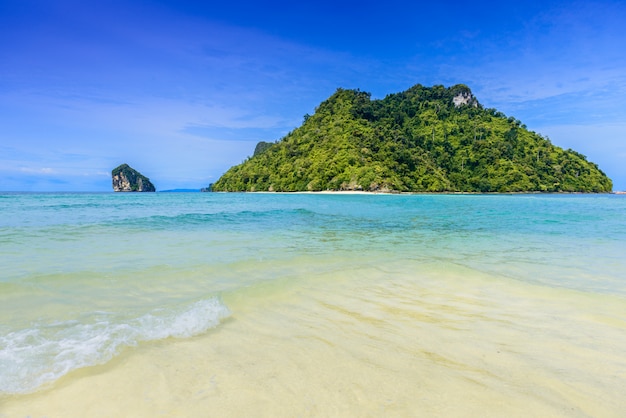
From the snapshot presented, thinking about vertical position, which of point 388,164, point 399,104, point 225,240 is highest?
point 399,104

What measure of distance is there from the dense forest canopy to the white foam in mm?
88747

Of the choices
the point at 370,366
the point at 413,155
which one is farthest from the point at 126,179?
the point at 370,366

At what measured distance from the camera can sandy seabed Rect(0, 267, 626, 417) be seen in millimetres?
2319

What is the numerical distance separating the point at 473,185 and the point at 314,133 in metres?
56.3

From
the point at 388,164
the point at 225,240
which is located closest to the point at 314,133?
the point at 388,164

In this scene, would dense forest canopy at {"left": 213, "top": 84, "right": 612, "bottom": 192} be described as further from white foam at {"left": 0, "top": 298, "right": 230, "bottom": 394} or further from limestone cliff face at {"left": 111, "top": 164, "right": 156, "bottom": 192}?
white foam at {"left": 0, "top": 298, "right": 230, "bottom": 394}

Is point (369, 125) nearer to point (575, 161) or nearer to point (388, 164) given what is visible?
point (388, 164)

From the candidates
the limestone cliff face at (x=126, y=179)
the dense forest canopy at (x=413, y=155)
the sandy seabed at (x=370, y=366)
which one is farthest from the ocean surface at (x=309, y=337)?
the limestone cliff face at (x=126, y=179)

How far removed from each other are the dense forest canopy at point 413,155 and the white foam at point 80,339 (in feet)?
291

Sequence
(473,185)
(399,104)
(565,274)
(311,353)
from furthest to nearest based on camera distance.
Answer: (399,104) → (473,185) → (565,274) → (311,353)

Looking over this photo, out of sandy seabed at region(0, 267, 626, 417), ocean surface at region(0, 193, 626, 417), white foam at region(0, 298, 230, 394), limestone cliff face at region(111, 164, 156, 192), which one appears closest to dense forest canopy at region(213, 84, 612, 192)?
limestone cliff face at region(111, 164, 156, 192)

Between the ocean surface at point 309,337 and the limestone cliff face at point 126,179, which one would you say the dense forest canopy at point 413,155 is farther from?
the ocean surface at point 309,337

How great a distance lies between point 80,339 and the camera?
325 centimetres

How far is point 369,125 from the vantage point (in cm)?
11838
